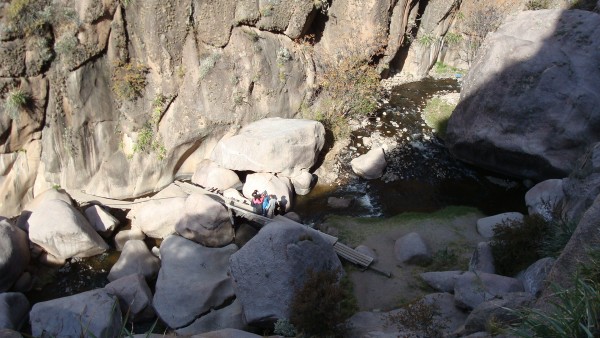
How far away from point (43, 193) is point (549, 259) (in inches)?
676

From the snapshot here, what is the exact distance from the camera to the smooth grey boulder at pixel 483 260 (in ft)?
41.3

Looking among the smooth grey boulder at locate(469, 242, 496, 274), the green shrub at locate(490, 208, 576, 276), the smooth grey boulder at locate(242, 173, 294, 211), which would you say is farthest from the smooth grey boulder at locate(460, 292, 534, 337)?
the smooth grey boulder at locate(242, 173, 294, 211)

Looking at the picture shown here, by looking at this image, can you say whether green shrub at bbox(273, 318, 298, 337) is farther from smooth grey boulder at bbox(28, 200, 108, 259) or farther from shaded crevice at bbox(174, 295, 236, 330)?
smooth grey boulder at bbox(28, 200, 108, 259)

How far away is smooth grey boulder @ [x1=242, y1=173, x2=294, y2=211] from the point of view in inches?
675

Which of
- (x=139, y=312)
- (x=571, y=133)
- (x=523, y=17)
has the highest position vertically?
(x=523, y=17)

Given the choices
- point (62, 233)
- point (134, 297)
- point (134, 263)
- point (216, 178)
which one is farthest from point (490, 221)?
point (62, 233)

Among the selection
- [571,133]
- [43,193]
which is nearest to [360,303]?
[571,133]

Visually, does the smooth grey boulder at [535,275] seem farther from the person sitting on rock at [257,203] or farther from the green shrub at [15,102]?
the green shrub at [15,102]

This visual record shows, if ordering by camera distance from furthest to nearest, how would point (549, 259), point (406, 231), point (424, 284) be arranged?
point (406, 231)
point (424, 284)
point (549, 259)

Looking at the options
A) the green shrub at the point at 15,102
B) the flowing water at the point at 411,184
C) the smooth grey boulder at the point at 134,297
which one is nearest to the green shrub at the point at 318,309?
the smooth grey boulder at the point at 134,297

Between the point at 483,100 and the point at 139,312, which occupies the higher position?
the point at 483,100

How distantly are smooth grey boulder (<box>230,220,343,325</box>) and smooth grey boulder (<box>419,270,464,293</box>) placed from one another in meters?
2.86

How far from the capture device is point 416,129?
70.7ft

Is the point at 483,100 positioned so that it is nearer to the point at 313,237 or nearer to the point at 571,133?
the point at 571,133
